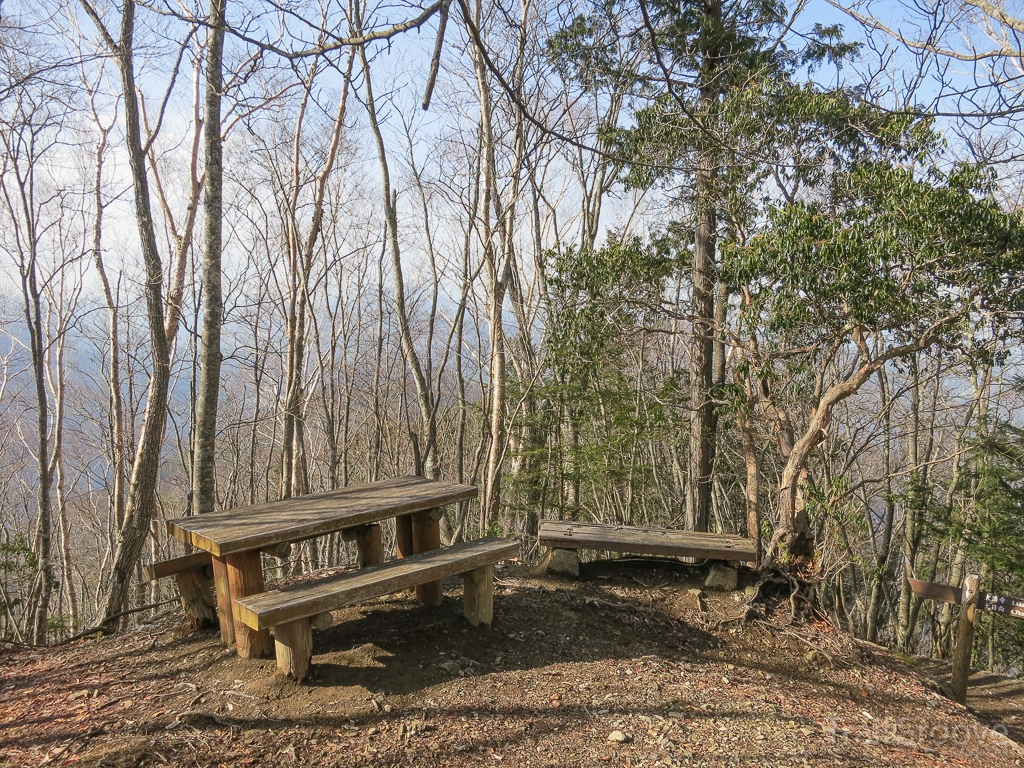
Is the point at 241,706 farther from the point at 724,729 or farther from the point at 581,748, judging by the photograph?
the point at 724,729

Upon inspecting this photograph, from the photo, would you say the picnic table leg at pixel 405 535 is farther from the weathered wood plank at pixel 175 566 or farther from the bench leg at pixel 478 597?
the weathered wood plank at pixel 175 566

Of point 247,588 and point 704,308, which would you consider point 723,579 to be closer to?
point 704,308

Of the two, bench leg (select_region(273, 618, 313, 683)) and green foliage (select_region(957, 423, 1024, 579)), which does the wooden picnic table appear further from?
green foliage (select_region(957, 423, 1024, 579))

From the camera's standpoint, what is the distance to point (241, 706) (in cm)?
266

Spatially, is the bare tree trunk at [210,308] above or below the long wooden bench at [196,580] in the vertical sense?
above

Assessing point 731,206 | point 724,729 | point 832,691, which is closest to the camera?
point 724,729

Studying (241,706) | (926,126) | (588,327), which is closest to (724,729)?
(241,706)

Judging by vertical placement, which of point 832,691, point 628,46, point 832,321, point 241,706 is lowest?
Result: point 832,691

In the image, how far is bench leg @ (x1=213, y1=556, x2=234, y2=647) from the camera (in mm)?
3113

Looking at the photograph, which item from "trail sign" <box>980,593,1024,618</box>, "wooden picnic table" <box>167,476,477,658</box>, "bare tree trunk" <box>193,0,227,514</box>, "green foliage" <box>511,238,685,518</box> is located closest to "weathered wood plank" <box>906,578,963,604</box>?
"trail sign" <box>980,593,1024,618</box>

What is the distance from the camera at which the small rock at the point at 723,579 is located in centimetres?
448

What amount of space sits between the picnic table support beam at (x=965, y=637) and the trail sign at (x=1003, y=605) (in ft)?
0.22

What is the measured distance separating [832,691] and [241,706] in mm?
3233

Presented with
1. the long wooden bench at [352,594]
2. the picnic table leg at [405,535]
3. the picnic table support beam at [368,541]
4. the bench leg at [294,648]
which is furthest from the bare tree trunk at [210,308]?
the bench leg at [294,648]
